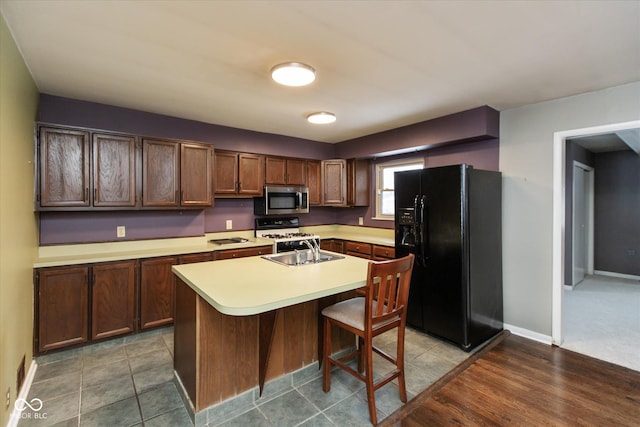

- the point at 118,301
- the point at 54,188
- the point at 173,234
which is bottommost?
the point at 118,301

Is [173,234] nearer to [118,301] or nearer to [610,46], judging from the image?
[118,301]

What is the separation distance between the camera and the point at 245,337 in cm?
206


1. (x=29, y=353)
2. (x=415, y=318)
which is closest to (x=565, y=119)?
(x=415, y=318)

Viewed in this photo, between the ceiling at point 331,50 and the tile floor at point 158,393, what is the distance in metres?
2.46

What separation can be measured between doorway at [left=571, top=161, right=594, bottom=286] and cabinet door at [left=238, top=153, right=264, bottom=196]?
5026 mm

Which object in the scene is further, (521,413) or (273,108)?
(273,108)

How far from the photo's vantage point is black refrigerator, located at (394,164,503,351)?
2.93m

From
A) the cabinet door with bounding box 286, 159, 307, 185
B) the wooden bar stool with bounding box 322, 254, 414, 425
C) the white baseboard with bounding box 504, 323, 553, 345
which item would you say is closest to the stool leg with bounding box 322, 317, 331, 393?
the wooden bar stool with bounding box 322, 254, 414, 425

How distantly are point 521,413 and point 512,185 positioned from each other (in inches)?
88.4

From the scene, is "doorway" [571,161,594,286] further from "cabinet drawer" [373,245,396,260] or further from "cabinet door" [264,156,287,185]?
"cabinet door" [264,156,287,185]

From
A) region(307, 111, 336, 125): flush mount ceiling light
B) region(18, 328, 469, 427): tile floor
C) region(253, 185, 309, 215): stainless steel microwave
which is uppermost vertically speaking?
region(307, 111, 336, 125): flush mount ceiling light

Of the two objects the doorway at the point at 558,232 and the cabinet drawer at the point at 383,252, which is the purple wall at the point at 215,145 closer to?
the doorway at the point at 558,232

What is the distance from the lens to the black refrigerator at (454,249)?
293 cm

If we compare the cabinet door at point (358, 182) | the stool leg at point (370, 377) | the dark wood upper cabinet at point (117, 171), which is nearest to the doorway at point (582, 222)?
the cabinet door at point (358, 182)
